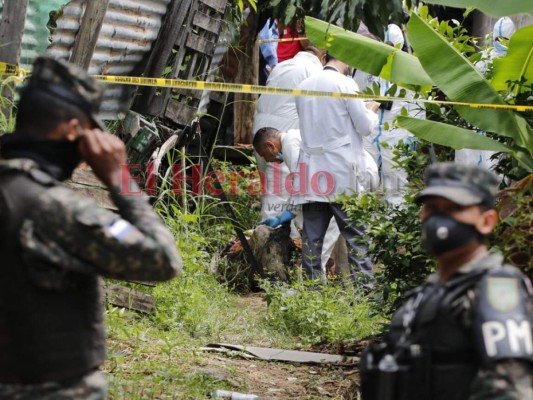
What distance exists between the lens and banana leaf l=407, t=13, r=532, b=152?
6.55 m

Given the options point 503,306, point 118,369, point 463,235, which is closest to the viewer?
point 503,306

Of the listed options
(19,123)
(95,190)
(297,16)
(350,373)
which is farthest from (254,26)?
(19,123)

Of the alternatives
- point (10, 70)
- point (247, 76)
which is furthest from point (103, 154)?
point (247, 76)

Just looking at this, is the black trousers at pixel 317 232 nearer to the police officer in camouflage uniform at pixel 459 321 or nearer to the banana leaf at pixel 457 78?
the banana leaf at pixel 457 78

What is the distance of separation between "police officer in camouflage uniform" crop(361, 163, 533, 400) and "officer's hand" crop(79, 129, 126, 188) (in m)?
0.97

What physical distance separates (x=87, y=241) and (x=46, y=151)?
33 centimetres

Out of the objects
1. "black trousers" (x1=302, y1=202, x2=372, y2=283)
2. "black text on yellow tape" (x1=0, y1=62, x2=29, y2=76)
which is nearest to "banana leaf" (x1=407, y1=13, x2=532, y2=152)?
"black text on yellow tape" (x1=0, y1=62, x2=29, y2=76)

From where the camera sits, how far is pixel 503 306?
328 cm

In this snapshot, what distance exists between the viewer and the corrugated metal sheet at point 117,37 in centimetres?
890

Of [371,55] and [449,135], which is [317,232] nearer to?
[371,55]

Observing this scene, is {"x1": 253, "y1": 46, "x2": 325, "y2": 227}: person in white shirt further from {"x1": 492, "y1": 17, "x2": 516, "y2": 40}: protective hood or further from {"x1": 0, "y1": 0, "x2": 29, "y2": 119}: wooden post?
{"x1": 0, "y1": 0, "x2": 29, "y2": 119}: wooden post

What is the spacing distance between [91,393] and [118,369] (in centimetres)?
314

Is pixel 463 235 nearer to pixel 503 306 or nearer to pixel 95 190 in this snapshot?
pixel 503 306

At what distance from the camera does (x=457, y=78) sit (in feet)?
22.0
